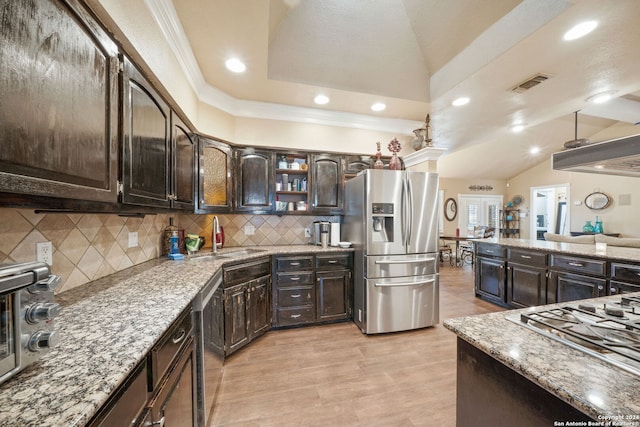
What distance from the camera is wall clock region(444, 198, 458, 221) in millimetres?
8367

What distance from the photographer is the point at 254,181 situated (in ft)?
9.75

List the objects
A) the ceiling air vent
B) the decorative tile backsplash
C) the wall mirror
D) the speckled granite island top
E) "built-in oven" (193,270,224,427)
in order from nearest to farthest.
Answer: the speckled granite island top
the decorative tile backsplash
"built-in oven" (193,270,224,427)
the ceiling air vent
the wall mirror

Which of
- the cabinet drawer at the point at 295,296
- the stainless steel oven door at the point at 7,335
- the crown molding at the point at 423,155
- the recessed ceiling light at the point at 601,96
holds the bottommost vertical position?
the cabinet drawer at the point at 295,296

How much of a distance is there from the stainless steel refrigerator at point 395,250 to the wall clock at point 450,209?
625 centimetres

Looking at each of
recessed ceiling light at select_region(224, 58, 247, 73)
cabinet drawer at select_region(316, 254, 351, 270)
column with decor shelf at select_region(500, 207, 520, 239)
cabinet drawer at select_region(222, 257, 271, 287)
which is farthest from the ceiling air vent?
column with decor shelf at select_region(500, 207, 520, 239)

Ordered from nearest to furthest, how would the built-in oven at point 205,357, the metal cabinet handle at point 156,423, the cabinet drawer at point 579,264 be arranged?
1. the metal cabinet handle at point 156,423
2. the built-in oven at point 205,357
3. the cabinet drawer at point 579,264

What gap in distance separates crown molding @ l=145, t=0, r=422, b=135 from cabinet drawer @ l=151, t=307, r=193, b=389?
1.91 m

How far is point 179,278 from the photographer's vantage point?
1616 mm

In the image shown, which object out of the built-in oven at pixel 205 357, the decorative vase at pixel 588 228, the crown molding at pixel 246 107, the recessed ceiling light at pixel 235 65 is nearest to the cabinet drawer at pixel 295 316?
the built-in oven at pixel 205 357

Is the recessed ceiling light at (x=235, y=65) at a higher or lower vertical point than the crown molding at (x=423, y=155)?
higher

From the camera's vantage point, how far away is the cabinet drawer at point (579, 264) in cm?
250

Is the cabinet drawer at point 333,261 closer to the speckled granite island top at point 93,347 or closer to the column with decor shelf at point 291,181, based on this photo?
the column with decor shelf at point 291,181

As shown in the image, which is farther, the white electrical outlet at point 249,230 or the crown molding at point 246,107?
the white electrical outlet at point 249,230

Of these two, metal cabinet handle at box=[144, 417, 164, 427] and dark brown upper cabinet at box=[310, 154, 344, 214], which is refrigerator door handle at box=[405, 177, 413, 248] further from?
metal cabinet handle at box=[144, 417, 164, 427]
